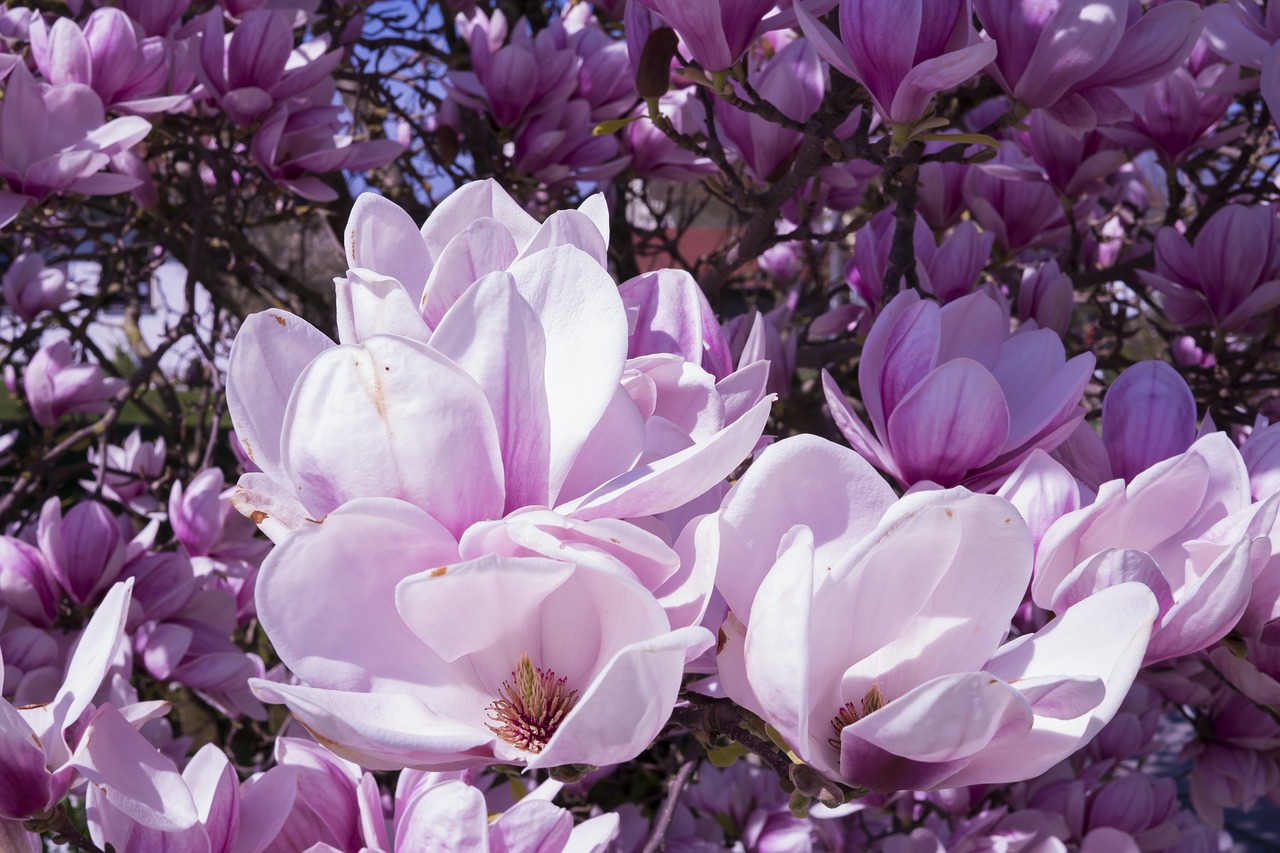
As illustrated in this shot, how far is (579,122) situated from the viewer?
1444 mm

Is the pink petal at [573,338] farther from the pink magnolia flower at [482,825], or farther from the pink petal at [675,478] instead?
the pink magnolia flower at [482,825]

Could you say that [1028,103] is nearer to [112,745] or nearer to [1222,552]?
[1222,552]

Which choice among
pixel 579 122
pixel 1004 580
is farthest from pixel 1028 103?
pixel 579 122

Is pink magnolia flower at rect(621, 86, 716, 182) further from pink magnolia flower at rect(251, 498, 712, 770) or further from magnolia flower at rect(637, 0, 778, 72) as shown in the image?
pink magnolia flower at rect(251, 498, 712, 770)

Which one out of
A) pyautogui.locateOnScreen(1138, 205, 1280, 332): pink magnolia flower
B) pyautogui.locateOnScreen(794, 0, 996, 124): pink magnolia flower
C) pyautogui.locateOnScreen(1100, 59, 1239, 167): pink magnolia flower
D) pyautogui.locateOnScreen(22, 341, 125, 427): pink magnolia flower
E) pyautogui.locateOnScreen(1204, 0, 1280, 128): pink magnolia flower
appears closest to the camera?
pyautogui.locateOnScreen(794, 0, 996, 124): pink magnolia flower

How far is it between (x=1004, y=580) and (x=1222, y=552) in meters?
0.18

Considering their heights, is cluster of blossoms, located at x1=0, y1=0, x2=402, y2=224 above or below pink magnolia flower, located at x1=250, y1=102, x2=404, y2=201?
above

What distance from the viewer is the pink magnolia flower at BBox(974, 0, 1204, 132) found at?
0.76 meters

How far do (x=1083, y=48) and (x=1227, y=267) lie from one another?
21.1 inches

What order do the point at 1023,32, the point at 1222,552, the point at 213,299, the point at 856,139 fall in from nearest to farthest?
the point at 1222,552, the point at 1023,32, the point at 856,139, the point at 213,299

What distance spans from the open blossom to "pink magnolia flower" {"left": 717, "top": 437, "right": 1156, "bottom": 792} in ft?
0.17

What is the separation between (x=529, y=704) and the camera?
0.45 meters

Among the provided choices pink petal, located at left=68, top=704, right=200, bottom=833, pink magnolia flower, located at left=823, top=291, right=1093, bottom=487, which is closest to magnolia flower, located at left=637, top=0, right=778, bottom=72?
pink magnolia flower, located at left=823, top=291, right=1093, bottom=487

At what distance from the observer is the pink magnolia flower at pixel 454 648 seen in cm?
39
